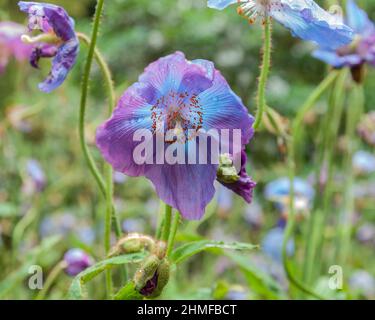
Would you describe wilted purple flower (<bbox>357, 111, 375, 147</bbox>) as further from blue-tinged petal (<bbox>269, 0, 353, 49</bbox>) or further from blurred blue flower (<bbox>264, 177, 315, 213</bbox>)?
blue-tinged petal (<bbox>269, 0, 353, 49</bbox>)

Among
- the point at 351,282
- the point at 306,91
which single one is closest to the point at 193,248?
the point at 351,282

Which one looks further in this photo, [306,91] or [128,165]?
[306,91]

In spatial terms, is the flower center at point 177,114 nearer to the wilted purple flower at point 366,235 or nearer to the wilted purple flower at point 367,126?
the wilted purple flower at point 367,126

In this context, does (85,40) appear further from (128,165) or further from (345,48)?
(345,48)

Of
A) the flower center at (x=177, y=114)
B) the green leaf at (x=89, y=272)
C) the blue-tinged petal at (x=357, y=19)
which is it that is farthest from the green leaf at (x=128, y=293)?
the blue-tinged petal at (x=357, y=19)

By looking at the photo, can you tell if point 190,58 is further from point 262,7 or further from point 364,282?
point 262,7

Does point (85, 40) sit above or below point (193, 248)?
above
